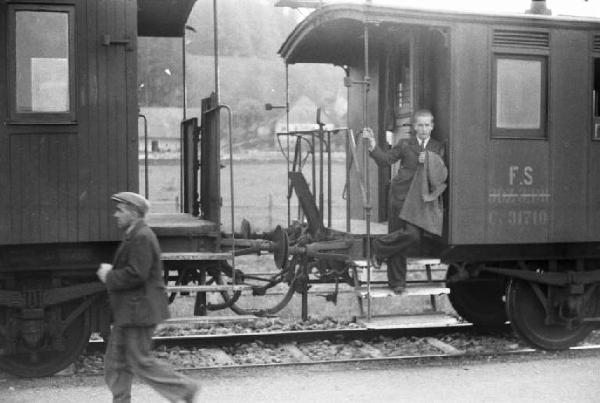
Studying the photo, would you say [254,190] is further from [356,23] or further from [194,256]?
[194,256]

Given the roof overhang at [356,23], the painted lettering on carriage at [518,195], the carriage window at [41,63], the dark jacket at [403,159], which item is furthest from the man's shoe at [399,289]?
the carriage window at [41,63]

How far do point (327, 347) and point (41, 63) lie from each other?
3917 millimetres

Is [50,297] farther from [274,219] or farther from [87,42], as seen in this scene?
[274,219]

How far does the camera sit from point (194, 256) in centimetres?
795

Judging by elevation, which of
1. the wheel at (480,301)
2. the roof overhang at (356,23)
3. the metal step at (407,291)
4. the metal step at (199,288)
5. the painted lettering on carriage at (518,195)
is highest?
the roof overhang at (356,23)

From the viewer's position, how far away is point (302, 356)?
27.8 ft

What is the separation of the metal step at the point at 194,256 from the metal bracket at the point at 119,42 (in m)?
1.86

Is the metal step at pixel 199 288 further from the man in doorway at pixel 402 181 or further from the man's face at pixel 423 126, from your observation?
the man's face at pixel 423 126

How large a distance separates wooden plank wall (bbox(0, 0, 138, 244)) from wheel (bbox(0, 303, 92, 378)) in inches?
31.3

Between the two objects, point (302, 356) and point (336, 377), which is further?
point (302, 356)

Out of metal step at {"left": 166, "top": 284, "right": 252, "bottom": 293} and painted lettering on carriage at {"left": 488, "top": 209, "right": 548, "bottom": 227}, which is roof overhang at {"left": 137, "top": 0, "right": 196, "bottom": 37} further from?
painted lettering on carriage at {"left": 488, "top": 209, "right": 548, "bottom": 227}

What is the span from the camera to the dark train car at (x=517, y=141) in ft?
27.6

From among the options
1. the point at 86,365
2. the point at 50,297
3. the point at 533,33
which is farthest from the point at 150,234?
the point at 533,33

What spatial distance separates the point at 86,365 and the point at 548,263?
15.6ft
